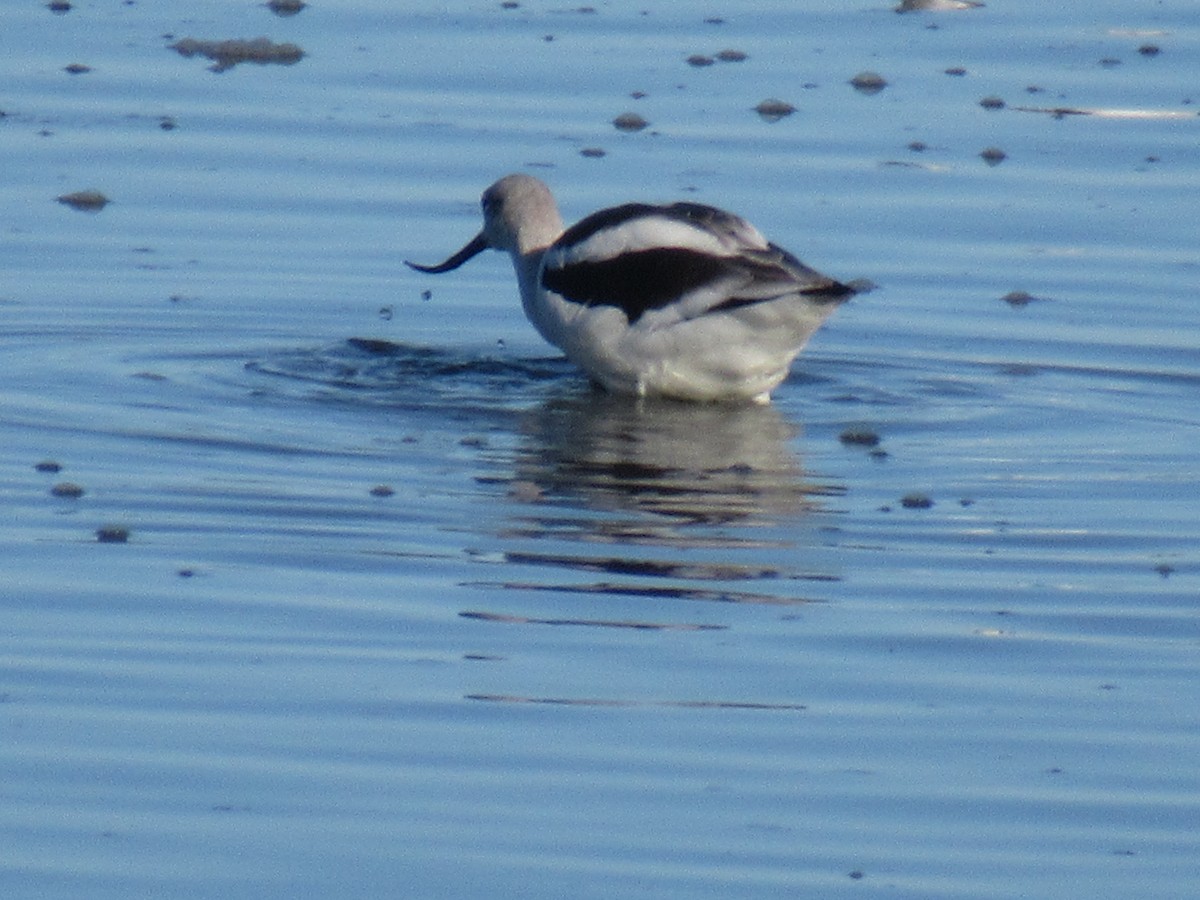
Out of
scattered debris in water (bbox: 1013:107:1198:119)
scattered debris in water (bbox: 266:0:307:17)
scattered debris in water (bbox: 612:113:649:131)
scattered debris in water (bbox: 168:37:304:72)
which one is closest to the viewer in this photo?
scattered debris in water (bbox: 612:113:649:131)

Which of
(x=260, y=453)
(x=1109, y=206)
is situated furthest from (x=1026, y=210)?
(x=260, y=453)

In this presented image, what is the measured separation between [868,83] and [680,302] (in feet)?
12.4

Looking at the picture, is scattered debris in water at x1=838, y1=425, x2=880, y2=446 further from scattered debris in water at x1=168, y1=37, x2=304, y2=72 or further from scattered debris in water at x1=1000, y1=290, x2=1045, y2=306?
scattered debris in water at x1=168, y1=37, x2=304, y2=72

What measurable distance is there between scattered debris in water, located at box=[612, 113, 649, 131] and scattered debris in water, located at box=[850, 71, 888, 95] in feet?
3.52

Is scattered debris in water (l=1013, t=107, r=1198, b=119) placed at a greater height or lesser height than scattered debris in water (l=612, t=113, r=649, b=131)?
greater

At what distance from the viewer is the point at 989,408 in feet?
27.2

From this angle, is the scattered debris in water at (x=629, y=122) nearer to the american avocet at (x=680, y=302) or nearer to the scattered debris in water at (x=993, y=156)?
the scattered debris in water at (x=993, y=156)

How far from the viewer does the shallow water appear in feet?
15.8

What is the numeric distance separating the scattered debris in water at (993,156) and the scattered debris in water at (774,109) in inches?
37.1

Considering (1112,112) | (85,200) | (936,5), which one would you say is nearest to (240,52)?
(85,200)

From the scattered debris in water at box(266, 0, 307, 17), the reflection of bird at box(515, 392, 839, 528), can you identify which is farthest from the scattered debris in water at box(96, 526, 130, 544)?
the scattered debris in water at box(266, 0, 307, 17)

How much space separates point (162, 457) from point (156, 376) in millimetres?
1095

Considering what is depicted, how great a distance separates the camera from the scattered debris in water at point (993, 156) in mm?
11188

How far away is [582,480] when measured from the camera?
7508 mm
